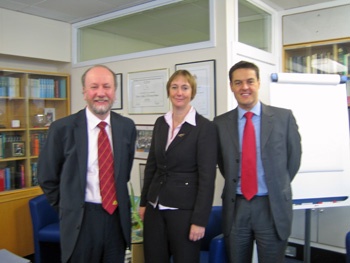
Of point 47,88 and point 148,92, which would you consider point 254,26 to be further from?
point 47,88

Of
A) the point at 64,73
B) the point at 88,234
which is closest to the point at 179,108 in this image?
the point at 88,234

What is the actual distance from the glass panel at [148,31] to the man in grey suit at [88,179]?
5.20 ft

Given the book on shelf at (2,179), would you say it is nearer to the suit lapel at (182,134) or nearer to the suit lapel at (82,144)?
the suit lapel at (82,144)

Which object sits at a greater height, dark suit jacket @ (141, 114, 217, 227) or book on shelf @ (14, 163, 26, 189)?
dark suit jacket @ (141, 114, 217, 227)

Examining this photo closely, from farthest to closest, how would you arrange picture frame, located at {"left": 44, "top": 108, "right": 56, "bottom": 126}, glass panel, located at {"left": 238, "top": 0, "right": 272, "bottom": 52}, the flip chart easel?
1. picture frame, located at {"left": 44, "top": 108, "right": 56, "bottom": 126}
2. glass panel, located at {"left": 238, "top": 0, "right": 272, "bottom": 52}
3. the flip chart easel

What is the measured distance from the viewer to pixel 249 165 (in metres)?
1.82

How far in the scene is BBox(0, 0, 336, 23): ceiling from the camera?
321cm

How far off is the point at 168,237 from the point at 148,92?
1865 mm

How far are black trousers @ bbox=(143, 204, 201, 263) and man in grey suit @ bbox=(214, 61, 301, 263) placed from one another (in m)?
0.27

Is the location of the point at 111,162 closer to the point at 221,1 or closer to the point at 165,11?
the point at 221,1

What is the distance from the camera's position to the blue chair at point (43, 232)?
9.45 feet

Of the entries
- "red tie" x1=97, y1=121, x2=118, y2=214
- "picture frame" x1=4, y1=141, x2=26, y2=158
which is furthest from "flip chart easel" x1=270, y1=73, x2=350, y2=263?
"picture frame" x1=4, y1=141, x2=26, y2=158

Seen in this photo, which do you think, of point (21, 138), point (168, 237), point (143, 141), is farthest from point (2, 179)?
point (168, 237)

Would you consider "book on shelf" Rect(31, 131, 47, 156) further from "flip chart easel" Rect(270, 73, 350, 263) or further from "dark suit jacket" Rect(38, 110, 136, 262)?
"flip chart easel" Rect(270, 73, 350, 263)
